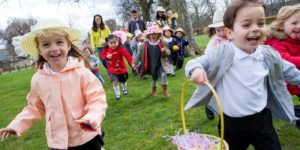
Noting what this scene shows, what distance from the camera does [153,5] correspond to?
23.9 m

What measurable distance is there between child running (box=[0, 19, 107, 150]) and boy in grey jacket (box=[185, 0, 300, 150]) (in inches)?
37.3

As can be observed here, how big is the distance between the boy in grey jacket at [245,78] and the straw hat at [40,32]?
1.18 m

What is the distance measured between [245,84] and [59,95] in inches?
59.2

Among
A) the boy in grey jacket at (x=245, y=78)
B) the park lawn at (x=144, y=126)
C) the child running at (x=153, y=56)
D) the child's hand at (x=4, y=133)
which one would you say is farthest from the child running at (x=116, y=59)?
the boy in grey jacket at (x=245, y=78)

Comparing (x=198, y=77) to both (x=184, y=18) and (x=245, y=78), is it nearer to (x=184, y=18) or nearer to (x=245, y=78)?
(x=245, y=78)

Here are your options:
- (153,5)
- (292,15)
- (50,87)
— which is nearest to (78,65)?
(50,87)

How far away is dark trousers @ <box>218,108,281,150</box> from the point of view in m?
2.40

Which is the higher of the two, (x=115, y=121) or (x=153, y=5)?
(x=153, y=5)

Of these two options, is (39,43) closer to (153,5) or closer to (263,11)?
(263,11)

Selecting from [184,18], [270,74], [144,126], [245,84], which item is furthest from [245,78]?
[184,18]

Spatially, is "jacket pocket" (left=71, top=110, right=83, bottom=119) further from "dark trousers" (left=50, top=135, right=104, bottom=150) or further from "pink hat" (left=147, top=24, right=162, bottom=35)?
"pink hat" (left=147, top=24, right=162, bottom=35)

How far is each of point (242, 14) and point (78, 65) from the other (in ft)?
4.76

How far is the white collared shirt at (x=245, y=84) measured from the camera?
2.38 meters

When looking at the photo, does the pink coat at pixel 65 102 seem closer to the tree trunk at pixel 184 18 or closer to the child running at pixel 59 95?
the child running at pixel 59 95
